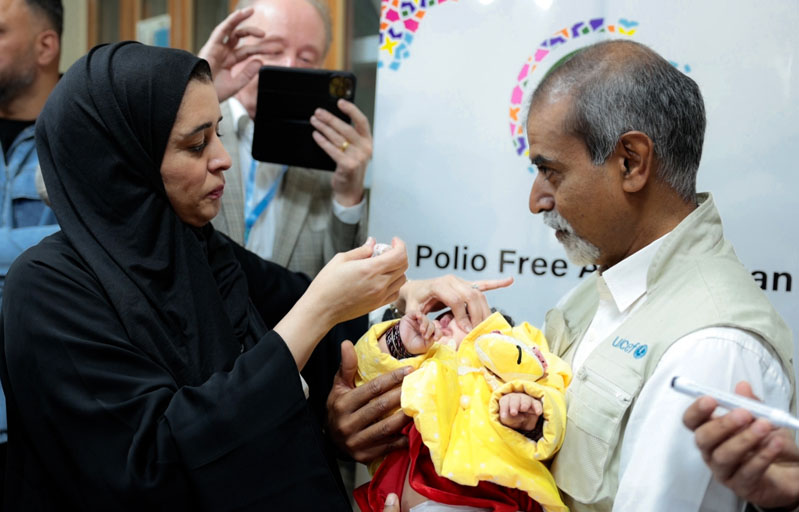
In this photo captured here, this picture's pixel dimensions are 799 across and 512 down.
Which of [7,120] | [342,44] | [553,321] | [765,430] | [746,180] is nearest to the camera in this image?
[765,430]

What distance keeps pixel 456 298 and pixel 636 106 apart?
2.16 ft

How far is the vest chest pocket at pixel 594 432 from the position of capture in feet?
4.67

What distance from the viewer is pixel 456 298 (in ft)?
6.33

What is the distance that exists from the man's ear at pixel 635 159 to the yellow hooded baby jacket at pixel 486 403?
1.31 ft

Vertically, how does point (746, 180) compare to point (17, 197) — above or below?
above

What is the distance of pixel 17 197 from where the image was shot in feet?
8.09

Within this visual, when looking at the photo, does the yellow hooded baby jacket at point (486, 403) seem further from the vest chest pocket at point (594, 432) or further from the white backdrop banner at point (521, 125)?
the white backdrop banner at point (521, 125)

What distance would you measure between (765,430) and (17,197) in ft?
7.31

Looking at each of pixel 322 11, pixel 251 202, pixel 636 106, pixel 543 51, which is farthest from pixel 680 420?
pixel 322 11

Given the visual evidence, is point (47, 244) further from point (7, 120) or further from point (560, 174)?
point (7, 120)

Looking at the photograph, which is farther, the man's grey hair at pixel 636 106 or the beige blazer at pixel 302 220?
the beige blazer at pixel 302 220

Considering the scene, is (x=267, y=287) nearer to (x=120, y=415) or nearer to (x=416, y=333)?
(x=416, y=333)

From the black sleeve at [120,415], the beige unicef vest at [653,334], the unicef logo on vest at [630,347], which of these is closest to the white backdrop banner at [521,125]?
the beige unicef vest at [653,334]

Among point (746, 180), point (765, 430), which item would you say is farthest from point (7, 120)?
point (765, 430)
